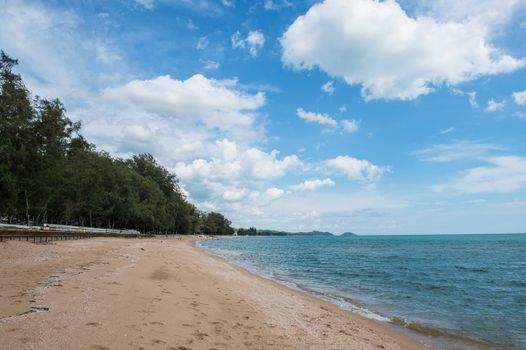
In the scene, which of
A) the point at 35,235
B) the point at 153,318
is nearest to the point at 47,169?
the point at 35,235

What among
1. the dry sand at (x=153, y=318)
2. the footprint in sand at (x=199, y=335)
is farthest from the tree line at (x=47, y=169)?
the footprint in sand at (x=199, y=335)

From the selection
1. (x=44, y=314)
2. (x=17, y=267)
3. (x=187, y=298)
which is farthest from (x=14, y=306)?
(x=17, y=267)

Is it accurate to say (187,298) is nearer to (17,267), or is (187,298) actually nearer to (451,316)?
(17,267)

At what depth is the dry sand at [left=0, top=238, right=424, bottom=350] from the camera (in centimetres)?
661

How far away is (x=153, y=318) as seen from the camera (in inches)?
328

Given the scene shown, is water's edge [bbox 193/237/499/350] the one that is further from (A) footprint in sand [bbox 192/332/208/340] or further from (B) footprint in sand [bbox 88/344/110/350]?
(B) footprint in sand [bbox 88/344/110/350]

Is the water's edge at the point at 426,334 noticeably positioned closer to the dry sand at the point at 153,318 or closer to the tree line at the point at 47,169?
the dry sand at the point at 153,318

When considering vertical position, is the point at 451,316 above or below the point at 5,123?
below

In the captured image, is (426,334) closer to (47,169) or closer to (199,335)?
(199,335)

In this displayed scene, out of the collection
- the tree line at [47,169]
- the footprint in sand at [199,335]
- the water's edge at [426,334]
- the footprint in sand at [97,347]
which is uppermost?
the tree line at [47,169]

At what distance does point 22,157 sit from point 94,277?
116 ft

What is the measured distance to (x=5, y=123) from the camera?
37.2 metres

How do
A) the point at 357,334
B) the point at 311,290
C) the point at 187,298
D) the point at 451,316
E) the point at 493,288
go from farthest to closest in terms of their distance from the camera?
the point at 493,288 < the point at 311,290 < the point at 451,316 < the point at 187,298 < the point at 357,334

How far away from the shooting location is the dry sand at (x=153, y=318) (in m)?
6.61
